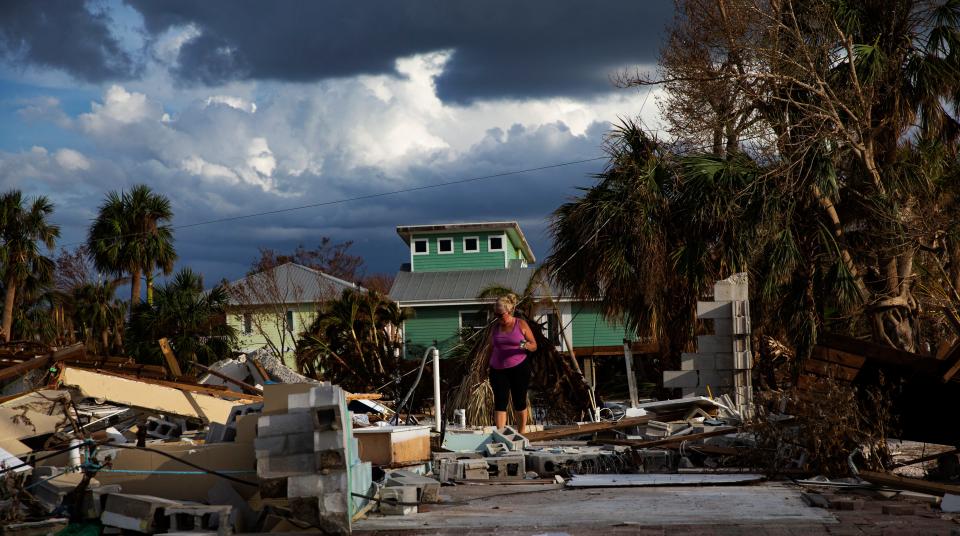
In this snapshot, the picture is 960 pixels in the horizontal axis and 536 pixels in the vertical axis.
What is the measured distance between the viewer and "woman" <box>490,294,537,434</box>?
11531 millimetres

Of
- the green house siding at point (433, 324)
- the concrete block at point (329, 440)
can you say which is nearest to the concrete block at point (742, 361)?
the concrete block at point (329, 440)

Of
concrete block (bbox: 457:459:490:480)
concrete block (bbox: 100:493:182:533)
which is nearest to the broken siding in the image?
concrete block (bbox: 457:459:490:480)

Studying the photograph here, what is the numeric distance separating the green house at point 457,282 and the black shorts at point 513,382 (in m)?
20.7

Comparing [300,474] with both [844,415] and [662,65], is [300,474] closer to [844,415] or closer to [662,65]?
[844,415]

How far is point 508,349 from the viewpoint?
38.0ft

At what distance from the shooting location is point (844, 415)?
318 inches

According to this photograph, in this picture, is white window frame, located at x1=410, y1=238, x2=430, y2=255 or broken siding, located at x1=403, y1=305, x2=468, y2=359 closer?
broken siding, located at x1=403, y1=305, x2=468, y2=359

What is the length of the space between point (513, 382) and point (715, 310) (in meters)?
3.45

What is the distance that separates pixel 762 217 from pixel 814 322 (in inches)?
73.1

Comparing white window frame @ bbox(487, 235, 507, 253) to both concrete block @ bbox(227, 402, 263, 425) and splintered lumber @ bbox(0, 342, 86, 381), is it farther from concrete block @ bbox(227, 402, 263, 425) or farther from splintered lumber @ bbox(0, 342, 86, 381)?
concrete block @ bbox(227, 402, 263, 425)

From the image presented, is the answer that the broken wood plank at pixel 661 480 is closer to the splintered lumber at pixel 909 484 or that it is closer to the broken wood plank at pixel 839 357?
the splintered lumber at pixel 909 484

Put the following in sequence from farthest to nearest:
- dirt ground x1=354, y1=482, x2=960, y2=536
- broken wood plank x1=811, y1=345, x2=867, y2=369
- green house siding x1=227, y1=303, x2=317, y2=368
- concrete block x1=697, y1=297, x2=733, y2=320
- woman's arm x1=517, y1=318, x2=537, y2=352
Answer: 1. green house siding x1=227, y1=303, x2=317, y2=368
2. concrete block x1=697, y1=297, x2=733, y2=320
3. woman's arm x1=517, y1=318, x2=537, y2=352
4. broken wood plank x1=811, y1=345, x2=867, y2=369
5. dirt ground x1=354, y1=482, x2=960, y2=536

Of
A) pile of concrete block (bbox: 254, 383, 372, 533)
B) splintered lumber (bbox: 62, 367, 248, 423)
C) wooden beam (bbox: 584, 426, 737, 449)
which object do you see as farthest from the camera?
splintered lumber (bbox: 62, 367, 248, 423)

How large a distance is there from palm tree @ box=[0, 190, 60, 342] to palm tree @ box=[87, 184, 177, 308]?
164 cm
